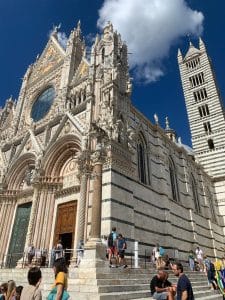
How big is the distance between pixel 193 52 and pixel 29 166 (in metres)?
28.0

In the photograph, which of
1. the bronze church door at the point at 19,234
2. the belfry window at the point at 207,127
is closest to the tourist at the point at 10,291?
the bronze church door at the point at 19,234

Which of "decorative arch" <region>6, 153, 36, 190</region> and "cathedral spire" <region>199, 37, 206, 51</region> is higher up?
"cathedral spire" <region>199, 37, 206, 51</region>

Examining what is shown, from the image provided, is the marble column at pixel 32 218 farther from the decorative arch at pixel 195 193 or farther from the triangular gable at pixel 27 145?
the decorative arch at pixel 195 193

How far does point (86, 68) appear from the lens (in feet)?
57.0

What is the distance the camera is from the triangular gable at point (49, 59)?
20725mm

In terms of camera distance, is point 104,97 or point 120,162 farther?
point 104,97

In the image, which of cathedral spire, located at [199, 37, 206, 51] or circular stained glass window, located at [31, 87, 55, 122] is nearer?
circular stained glass window, located at [31, 87, 55, 122]

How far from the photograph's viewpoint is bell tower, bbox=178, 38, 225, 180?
25797 millimetres

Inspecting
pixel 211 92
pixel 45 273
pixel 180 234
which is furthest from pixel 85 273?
pixel 211 92

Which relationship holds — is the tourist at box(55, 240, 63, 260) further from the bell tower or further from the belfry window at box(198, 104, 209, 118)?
the belfry window at box(198, 104, 209, 118)

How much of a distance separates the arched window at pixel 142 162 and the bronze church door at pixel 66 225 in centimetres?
429

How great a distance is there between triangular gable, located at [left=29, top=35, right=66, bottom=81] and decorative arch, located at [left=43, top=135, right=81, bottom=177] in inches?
347

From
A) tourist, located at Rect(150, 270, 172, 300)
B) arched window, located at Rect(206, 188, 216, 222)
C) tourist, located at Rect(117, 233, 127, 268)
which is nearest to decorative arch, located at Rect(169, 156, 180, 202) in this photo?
arched window, located at Rect(206, 188, 216, 222)

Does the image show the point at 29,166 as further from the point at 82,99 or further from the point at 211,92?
the point at 211,92
